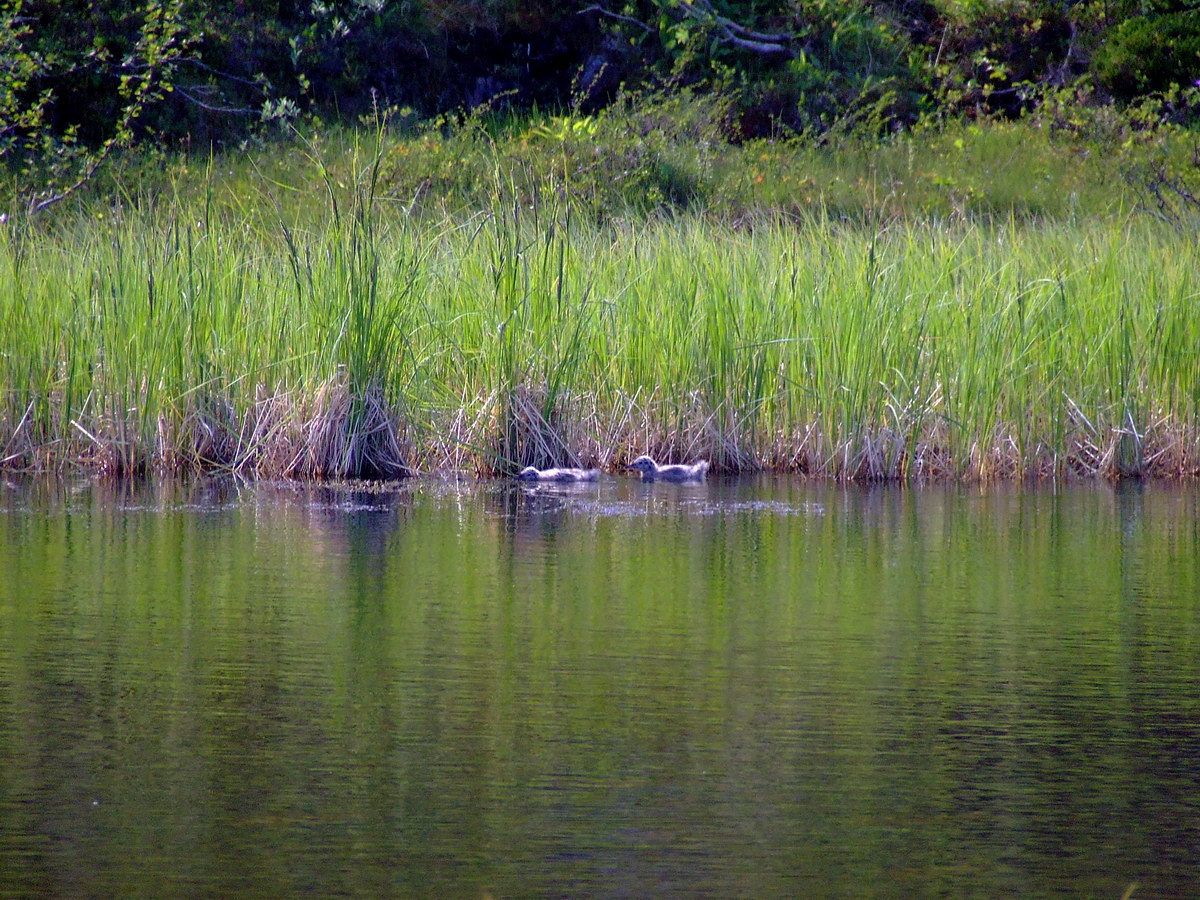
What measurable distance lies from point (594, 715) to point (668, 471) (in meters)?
4.49

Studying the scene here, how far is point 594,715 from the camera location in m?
2.87

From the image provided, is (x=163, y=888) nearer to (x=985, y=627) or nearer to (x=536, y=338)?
(x=985, y=627)

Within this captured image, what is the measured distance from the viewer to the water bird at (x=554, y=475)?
707 cm

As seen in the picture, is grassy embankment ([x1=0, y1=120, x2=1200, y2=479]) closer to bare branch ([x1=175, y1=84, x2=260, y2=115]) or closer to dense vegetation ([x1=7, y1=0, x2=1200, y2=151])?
bare branch ([x1=175, y1=84, x2=260, y2=115])

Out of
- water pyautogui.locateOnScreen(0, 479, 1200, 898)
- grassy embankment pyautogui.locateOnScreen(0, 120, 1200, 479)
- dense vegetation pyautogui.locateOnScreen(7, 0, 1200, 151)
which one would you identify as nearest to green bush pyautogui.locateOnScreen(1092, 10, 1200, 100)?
dense vegetation pyautogui.locateOnScreen(7, 0, 1200, 151)

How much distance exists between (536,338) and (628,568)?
3055mm

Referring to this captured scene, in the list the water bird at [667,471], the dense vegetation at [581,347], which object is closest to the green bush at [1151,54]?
the dense vegetation at [581,347]

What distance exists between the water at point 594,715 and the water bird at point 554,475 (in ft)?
5.98

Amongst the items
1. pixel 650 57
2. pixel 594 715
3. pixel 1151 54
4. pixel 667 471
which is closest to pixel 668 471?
pixel 667 471

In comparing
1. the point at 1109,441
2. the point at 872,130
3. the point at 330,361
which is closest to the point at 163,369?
the point at 330,361

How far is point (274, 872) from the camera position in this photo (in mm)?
2094

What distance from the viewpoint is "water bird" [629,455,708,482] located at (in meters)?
7.32

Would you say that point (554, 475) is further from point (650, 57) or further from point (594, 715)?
point (650, 57)

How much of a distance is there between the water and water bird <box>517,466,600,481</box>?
1823 mm
